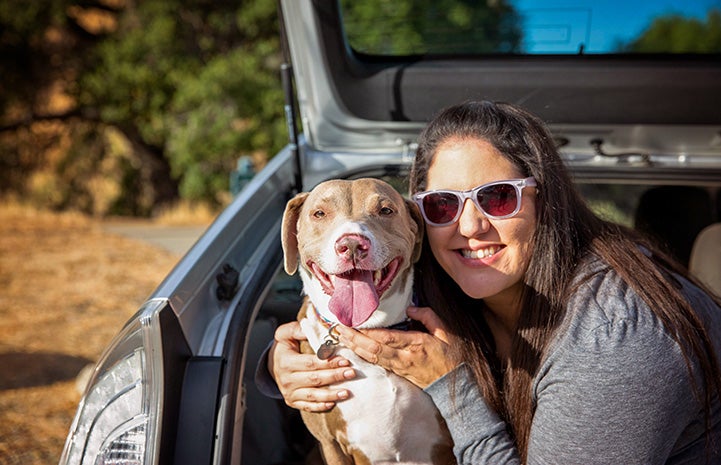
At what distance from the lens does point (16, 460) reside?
3.93 meters

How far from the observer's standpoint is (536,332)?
2.02 metres

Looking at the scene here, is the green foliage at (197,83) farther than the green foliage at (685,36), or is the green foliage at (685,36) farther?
the green foliage at (197,83)

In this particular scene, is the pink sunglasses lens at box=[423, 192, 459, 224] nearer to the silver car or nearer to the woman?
the woman

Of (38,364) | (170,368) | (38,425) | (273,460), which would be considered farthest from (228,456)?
(38,364)

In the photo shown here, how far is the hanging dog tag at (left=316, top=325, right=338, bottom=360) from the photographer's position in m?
2.05

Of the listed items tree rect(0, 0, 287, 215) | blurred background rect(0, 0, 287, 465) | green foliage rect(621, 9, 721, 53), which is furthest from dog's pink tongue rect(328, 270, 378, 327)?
tree rect(0, 0, 287, 215)

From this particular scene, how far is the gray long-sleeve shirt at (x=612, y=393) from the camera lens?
1.71 metres

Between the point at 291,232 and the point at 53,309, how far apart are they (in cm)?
604

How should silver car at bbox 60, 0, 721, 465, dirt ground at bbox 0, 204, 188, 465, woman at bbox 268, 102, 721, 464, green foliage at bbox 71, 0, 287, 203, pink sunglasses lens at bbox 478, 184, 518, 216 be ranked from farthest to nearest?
1. green foliage at bbox 71, 0, 287, 203
2. dirt ground at bbox 0, 204, 188, 465
3. silver car at bbox 60, 0, 721, 465
4. pink sunglasses lens at bbox 478, 184, 518, 216
5. woman at bbox 268, 102, 721, 464

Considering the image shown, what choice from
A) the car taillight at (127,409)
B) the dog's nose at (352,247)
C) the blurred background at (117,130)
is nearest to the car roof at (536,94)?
the dog's nose at (352,247)

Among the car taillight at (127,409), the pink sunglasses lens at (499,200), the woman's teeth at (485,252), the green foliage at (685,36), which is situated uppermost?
the green foliage at (685,36)

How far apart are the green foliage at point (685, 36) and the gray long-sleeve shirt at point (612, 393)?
4.09 ft

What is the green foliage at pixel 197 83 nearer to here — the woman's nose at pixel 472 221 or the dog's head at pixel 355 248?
the dog's head at pixel 355 248

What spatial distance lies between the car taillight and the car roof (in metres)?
1.30
